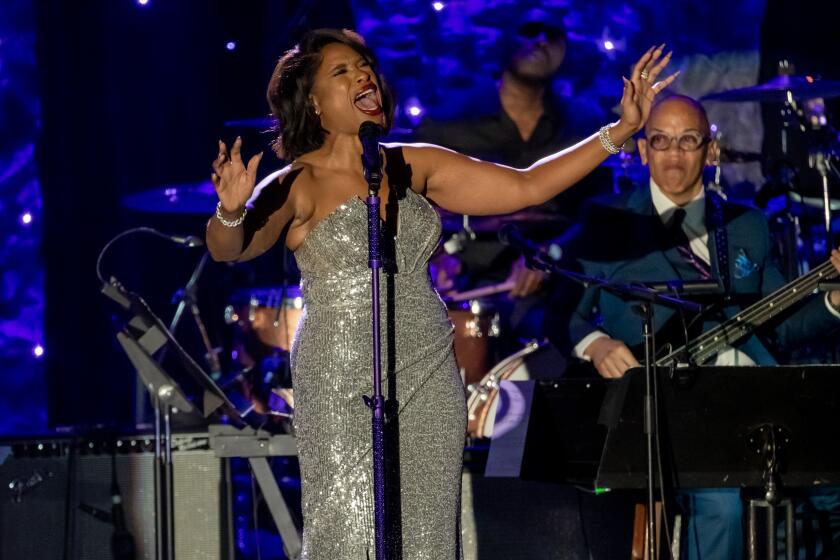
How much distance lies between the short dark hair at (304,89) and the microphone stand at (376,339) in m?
0.46

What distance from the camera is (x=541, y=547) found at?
5398 millimetres

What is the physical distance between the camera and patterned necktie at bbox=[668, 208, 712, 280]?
18.0ft

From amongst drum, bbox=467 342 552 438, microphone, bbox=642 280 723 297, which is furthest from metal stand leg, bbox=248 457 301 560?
microphone, bbox=642 280 723 297

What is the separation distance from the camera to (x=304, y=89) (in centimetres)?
399

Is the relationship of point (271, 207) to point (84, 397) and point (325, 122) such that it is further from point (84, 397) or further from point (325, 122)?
point (84, 397)

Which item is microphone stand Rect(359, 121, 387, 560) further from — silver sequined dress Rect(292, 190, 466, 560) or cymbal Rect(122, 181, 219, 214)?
cymbal Rect(122, 181, 219, 214)

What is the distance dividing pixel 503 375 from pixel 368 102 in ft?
8.31

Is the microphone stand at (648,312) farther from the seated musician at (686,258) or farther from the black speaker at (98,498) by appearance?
the black speaker at (98,498)

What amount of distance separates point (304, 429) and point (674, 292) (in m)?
1.64

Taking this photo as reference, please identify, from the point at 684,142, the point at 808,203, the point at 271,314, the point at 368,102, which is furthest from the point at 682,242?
the point at 271,314

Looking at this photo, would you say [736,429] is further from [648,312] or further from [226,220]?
[226,220]

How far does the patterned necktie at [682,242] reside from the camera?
5.48 m

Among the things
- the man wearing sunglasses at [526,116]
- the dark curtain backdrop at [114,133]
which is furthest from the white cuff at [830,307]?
the dark curtain backdrop at [114,133]

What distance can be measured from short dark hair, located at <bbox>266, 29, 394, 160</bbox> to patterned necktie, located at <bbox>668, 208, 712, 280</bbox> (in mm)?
1928
